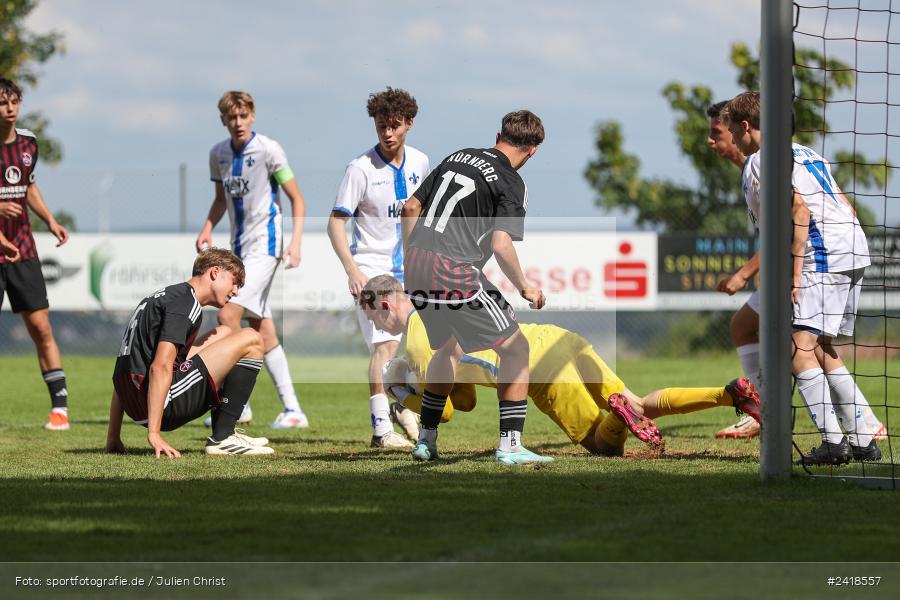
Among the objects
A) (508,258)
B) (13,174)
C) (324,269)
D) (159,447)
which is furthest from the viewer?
(324,269)

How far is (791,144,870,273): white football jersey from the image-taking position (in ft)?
21.4

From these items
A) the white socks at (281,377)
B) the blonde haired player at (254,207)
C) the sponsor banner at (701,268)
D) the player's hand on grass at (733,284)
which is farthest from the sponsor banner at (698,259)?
the player's hand on grass at (733,284)

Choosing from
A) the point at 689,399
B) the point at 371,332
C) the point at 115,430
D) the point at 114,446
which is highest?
the point at 371,332

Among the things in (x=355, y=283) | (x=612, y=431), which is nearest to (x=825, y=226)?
(x=612, y=431)

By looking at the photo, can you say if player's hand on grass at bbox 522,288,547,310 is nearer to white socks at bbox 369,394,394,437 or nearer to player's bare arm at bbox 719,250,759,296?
player's bare arm at bbox 719,250,759,296

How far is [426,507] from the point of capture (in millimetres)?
4660

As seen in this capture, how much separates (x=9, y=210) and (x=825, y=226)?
230 inches

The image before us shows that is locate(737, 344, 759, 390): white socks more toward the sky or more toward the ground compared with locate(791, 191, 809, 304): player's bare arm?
more toward the ground

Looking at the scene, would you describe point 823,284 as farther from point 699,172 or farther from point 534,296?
point 699,172

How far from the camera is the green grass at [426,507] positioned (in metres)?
3.80

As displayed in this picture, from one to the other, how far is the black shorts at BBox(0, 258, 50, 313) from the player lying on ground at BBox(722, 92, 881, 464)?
17.4 feet

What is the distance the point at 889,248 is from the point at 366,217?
41.0ft

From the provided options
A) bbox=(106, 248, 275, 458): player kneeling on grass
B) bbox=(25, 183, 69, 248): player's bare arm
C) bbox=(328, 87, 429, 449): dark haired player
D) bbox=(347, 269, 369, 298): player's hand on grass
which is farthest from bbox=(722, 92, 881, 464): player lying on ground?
bbox=(25, 183, 69, 248): player's bare arm

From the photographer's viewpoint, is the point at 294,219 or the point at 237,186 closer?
the point at 294,219
